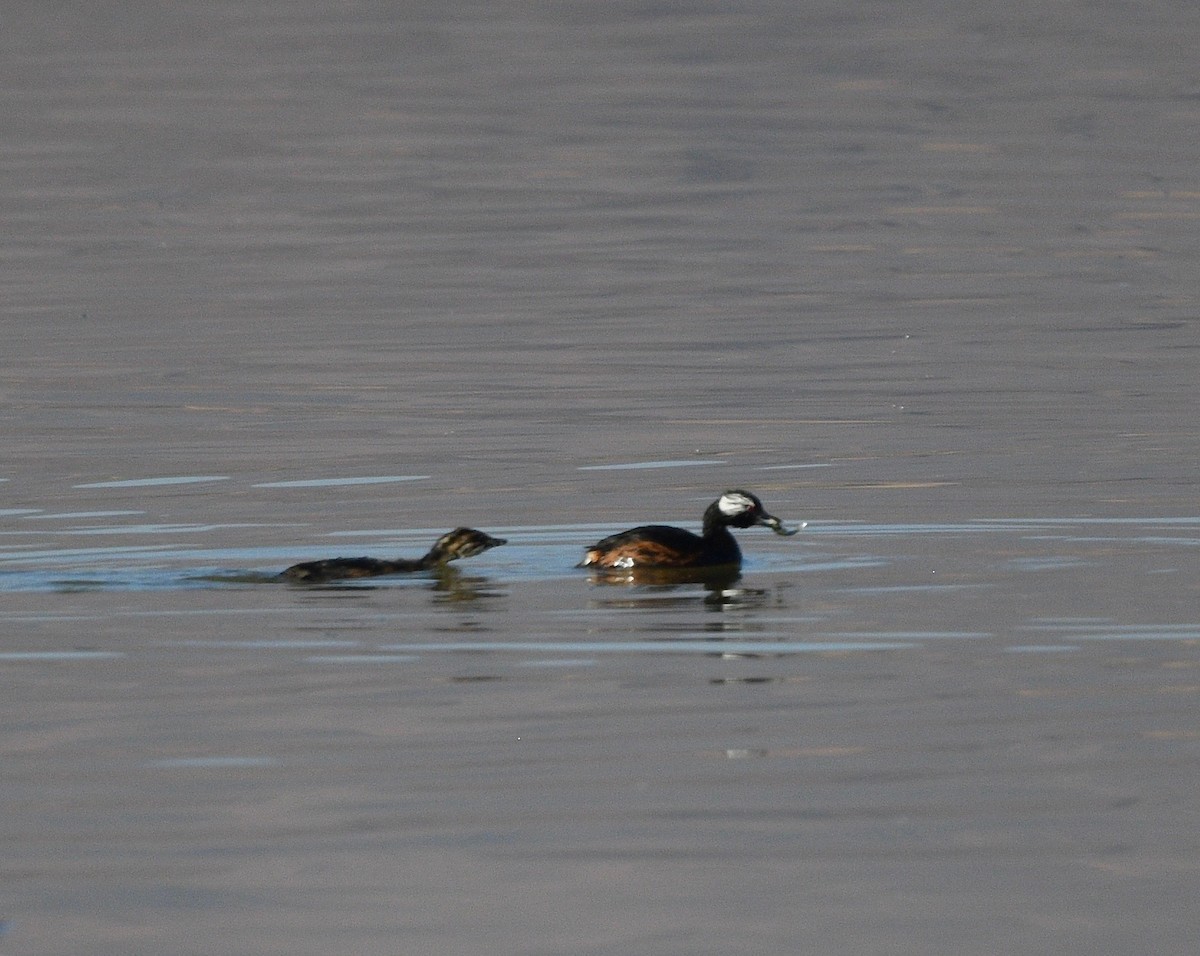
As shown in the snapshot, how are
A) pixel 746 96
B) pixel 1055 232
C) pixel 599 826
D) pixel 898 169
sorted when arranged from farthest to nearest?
pixel 746 96 < pixel 898 169 < pixel 1055 232 < pixel 599 826

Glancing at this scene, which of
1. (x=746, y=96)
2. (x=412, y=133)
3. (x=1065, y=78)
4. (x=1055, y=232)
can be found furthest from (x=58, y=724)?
(x=1065, y=78)

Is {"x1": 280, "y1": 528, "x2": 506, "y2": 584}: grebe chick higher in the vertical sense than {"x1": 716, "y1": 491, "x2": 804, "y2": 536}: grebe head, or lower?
lower

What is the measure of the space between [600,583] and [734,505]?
0.99 metres

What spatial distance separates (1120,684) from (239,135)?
38143 mm

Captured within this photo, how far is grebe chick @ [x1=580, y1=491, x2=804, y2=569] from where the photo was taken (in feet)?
42.0

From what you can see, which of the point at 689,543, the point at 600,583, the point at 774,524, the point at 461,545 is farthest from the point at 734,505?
the point at 461,545

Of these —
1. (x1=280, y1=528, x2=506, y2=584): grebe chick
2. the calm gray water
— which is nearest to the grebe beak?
the calm gray water

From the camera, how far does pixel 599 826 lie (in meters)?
8.46

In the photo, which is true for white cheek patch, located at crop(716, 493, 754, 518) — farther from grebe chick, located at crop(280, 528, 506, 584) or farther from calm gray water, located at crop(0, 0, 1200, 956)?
grebe chick, located at crop(280, 528, 506, 584)

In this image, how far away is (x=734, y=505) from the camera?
43.8 feet

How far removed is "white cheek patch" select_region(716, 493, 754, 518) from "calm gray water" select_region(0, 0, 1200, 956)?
28 centimetres

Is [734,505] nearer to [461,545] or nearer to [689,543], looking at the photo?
[689,543]

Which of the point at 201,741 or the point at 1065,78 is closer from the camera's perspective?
the point at 201,741

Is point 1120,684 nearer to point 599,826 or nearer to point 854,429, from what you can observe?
point 599,826
